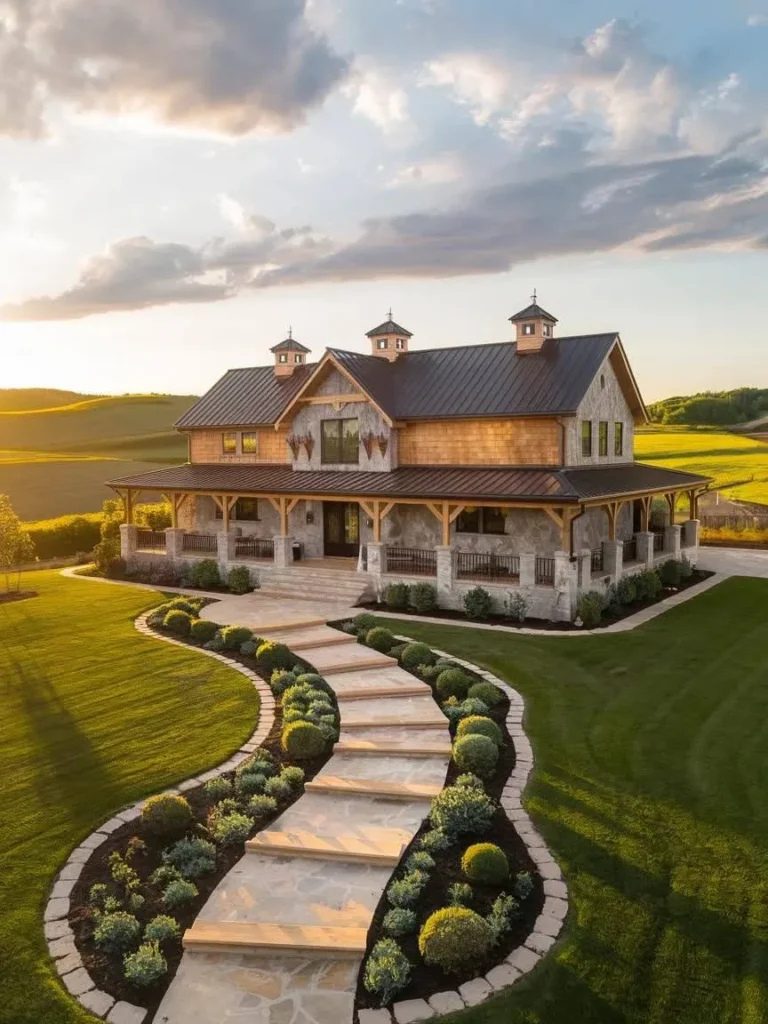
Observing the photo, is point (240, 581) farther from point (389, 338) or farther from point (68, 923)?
point (68, 923)

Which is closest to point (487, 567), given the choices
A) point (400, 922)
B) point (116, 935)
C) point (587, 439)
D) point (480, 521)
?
point (480, 521)

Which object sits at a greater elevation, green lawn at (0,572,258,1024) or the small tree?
the small tree

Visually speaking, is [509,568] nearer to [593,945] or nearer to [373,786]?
[373,786]

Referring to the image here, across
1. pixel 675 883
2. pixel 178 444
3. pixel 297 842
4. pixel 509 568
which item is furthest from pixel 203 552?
pixel 178 444

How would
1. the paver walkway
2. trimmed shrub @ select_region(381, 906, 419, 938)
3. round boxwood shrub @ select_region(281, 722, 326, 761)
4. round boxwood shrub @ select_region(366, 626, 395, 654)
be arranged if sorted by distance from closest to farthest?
the paver walkway, trimmed shrub @ select_region(381, 906, 419, 938), round boxwood shrub @ select_region(281, 722, 326, 761), round boxwood shrub @ select_region(366, 626, 395, 654)

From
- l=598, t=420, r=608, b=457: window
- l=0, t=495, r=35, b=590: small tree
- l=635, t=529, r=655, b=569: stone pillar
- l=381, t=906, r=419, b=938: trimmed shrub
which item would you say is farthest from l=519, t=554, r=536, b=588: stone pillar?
l=0, t=495, r=35, b=590: small tree

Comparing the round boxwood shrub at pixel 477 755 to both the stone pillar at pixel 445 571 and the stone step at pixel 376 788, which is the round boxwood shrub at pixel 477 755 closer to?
the stone step at pixel 376 788

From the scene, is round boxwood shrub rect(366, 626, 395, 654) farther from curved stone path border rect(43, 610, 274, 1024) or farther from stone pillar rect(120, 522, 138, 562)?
stone pillar rect(120, 522, 138, 562)
